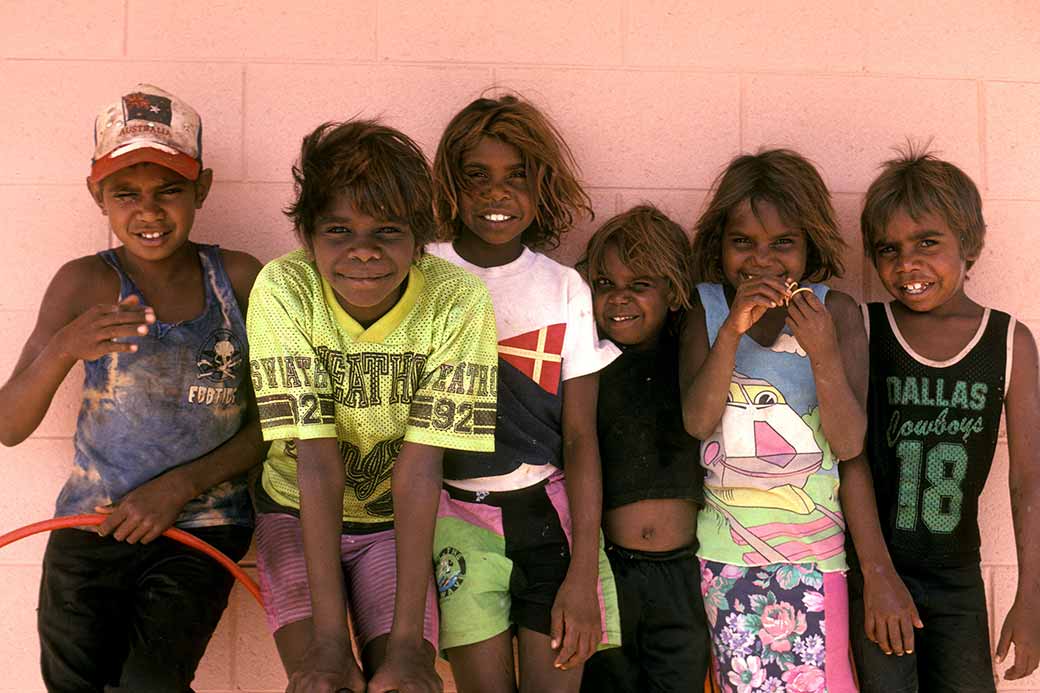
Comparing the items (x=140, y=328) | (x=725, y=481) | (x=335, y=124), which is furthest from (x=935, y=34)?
(x=140, y=328)

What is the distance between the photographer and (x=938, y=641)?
7.75 feet

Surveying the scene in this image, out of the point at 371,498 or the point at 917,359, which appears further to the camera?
the point at 917,359

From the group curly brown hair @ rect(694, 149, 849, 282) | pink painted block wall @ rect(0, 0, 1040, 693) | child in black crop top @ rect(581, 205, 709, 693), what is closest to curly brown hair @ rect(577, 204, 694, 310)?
child in black crop top @ rect(581, 205, 709, 693)

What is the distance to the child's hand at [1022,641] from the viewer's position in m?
2.36

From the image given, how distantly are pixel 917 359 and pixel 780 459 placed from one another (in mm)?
446

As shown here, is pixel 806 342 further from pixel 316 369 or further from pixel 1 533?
pixel 1 533

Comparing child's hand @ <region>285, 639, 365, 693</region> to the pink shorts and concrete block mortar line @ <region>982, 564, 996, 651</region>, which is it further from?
concrete block mortar line @ <region>982, 564, 996, 651</region>

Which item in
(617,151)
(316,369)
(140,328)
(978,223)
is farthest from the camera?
(617,151)

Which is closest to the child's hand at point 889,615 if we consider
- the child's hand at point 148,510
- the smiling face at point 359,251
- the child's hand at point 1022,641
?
the child's hand at point 1022,641

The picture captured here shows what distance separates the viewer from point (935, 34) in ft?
9.09

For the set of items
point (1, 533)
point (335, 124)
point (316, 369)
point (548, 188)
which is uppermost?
point (335, 124)

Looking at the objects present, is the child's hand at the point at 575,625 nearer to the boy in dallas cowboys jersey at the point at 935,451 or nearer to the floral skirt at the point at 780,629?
the floral skirt at the point at 780,629

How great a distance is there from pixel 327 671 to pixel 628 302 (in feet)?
3.62

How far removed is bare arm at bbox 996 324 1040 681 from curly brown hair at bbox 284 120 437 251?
59.0 inches
